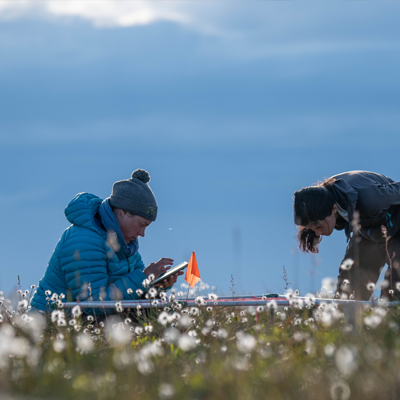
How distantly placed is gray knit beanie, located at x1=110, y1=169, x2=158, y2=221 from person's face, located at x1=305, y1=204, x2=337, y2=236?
2083 millimetres

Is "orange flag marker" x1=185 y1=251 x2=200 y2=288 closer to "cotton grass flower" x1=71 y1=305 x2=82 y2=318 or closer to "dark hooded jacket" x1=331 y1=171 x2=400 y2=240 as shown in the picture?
"dark hooded jacket" x1=331 y1=171 x2=400 y2=240

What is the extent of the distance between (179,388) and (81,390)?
0.49 m

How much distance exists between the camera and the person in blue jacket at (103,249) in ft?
17.9

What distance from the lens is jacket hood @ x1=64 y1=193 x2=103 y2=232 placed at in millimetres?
5633

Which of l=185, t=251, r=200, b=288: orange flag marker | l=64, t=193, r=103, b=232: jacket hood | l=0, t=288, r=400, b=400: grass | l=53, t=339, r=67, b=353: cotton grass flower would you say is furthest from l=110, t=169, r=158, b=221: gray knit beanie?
l=53, t=339, r=67, b=353: cotton grass flower

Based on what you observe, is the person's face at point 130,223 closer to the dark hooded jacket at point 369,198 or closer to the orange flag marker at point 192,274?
the orange flag marker at point 192,274

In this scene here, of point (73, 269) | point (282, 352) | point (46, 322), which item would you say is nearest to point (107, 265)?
point (73, 269)

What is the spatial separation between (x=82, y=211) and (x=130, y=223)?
0.60m

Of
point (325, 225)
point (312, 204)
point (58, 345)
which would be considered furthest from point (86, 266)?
point (325, 225)

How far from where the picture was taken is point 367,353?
283 cm

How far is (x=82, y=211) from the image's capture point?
5711 mm

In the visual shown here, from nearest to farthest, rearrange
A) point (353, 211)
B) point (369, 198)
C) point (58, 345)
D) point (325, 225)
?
1. point (58, 345)
2. point (353, 211)
3. point (369, 198)
4. point (325, 225)

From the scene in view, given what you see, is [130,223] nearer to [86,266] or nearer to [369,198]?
[86,266]

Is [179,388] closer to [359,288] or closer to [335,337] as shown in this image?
[335,337]
